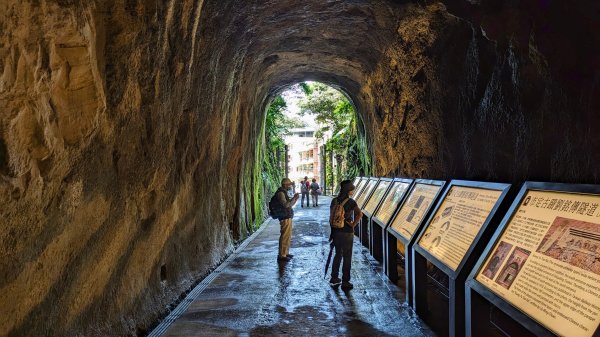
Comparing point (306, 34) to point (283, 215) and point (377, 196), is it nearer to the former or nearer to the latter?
point (377, 196)

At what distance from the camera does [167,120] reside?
5.86 m

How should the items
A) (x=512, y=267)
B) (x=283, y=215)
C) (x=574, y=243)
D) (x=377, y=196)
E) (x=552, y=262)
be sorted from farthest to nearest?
1. (x=377, y=196)
2. (x=283, y=215)
3. (x=512, y=267)
4. (x=552, y=262)
5. (x=574, y=243)

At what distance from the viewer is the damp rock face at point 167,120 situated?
3244 mm

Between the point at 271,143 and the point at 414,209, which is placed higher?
the point at 271,143

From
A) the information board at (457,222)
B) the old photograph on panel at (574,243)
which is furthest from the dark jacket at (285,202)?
the old photograph on panel at (574,243)

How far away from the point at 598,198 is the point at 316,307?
4054 millimetres

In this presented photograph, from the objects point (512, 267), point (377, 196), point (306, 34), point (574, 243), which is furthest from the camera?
point (306, 34)

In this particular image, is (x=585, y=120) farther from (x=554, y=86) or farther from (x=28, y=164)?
(x=28, y=164)

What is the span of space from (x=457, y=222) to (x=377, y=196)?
18.1ft

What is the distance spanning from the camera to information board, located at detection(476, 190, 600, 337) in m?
2.54

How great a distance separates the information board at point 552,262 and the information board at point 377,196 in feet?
19.6

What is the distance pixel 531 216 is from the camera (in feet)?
11.1

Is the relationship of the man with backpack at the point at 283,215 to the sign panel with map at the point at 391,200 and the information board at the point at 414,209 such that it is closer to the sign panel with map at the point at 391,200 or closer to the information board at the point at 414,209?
the sign panel with map at the point at 391,200

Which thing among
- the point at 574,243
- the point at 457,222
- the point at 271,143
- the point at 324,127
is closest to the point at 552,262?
the point at 574,243
